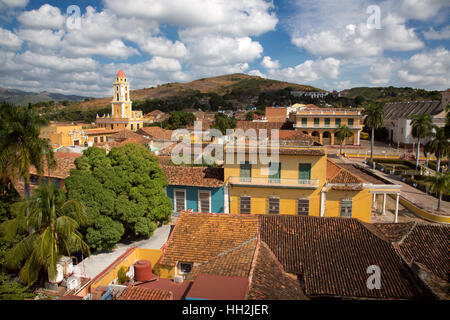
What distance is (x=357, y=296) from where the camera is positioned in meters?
10.5

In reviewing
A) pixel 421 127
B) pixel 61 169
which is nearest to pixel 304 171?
pixel 61 169

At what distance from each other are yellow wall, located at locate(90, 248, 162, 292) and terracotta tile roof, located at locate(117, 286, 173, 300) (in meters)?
3.43

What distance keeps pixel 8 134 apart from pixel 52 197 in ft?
12.8

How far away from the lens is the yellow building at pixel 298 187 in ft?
61.7

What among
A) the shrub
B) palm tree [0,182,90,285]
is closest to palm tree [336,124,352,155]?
→ the shrub

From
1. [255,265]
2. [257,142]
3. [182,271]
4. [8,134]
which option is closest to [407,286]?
[255,265]

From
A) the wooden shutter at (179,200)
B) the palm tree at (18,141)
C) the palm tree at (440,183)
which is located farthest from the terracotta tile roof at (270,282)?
the palm tree at (440,183)

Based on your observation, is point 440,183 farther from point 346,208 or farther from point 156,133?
point 156,133

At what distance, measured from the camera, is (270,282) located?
10141 mm

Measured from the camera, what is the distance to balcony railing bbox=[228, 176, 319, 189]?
1884cm

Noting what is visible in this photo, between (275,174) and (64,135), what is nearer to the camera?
(275,174)

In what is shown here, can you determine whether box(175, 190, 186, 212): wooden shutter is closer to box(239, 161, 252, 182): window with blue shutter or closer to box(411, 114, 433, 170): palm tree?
box(239, 161, 252, 182): window with blue shutter

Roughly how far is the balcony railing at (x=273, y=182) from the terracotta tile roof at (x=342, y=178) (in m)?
1.24

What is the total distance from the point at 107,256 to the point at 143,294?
712cm
